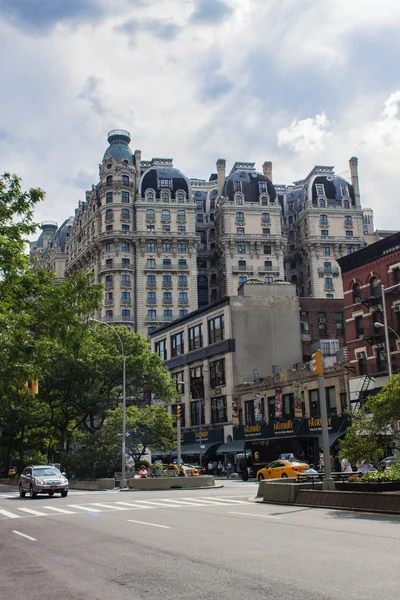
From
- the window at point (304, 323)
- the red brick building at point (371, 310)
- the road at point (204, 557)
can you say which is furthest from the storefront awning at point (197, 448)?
the road at point (204, 557)

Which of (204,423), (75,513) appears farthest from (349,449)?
(204,423)

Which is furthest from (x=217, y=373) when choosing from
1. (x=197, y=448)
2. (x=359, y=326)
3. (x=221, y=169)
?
(x=221, y=169)

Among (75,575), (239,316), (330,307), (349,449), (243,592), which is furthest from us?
(330,307)

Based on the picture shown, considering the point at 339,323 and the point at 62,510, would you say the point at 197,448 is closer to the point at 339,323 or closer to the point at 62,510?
the point at 339,323

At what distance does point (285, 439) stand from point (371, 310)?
14.2m

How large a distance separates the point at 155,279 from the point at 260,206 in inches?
955

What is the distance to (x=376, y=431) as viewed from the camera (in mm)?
21594

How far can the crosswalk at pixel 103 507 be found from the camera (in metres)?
22.3

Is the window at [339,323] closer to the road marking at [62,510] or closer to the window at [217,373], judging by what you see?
the window at [217,373]

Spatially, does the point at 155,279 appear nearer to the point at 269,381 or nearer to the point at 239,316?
the point at 239,316

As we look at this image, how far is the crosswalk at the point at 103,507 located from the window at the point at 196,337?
42.2 m

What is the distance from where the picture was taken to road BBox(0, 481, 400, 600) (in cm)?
861

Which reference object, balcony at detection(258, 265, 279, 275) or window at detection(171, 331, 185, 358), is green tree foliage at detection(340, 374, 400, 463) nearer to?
window at detection(171, 331, 185, 358)

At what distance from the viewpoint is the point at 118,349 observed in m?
53.2
